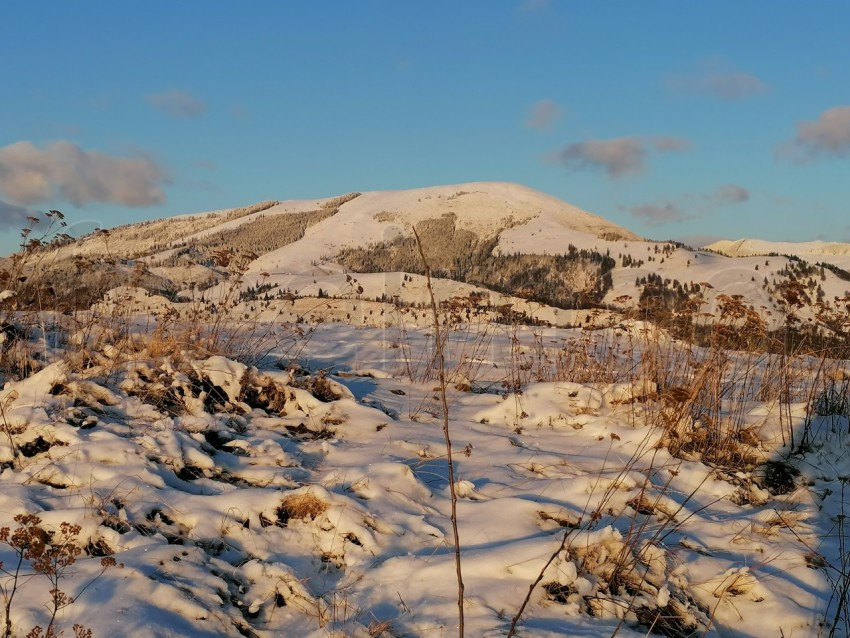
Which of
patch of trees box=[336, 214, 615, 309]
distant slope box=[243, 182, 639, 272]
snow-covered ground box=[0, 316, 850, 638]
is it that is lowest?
snow-covered ground box=[0, 316, 850, 638]

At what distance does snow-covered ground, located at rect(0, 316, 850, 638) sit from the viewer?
2371mm

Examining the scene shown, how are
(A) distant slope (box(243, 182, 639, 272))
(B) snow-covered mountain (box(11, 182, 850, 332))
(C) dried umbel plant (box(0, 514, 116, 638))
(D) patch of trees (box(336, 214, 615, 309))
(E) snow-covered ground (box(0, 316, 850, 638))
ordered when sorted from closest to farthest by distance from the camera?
(C) dried umbel plant (box(0, 514, 116, 638)) → (E) snow-covered ground (box(0, 316, 850, 638)) → (B) snow-covered mountain (box(11, 182, 850, 332)) → (D) patch of trees (box(336, 214, 615, 309)) → (A) distant slope (box(243, 182, 639, 272))

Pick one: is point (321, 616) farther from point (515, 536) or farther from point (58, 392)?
point (58, 392)

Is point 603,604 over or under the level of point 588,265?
under

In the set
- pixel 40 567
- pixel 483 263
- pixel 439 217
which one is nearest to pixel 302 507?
pixel 40 567

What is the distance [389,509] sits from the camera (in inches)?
123

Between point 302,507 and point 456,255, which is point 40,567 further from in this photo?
point 456,255

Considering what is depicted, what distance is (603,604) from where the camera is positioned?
252cm

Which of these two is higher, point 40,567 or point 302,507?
point 40,567

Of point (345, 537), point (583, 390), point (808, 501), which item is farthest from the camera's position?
point (583, 390)

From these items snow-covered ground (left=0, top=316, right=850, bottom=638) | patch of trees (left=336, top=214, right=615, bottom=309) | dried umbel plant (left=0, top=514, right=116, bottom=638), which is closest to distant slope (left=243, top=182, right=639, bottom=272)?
patch of trees (left=336, top=214, right=615, bottom=309)

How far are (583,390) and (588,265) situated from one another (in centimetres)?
1576

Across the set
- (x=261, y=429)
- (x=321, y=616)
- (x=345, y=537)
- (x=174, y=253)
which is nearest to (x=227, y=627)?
(x=321, y=616)

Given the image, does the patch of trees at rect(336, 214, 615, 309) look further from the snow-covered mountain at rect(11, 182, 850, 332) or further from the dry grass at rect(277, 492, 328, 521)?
the dry grass at rect(277, 492, 328, 521)
